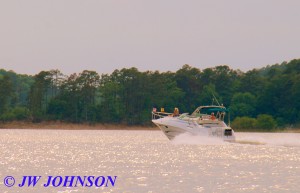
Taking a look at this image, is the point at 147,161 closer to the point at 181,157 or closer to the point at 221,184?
the point at 181,157

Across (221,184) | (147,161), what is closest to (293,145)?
(147,161)

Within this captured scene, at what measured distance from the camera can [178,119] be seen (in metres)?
92.7

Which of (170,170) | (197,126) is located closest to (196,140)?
(197,126)

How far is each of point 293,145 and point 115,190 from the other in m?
68.7

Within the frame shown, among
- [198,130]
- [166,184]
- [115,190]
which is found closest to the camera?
[115,190]

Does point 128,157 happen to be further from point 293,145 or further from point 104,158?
point 293,145

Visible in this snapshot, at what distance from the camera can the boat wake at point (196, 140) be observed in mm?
90381

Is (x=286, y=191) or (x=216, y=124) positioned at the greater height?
(x=216, y=124)

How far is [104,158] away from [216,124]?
22.2 m

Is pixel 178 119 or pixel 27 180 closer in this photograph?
pixel 27 180

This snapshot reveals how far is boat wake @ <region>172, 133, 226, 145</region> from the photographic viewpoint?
90381 millimetres

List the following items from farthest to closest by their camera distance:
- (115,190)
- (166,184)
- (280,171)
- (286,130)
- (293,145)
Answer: (286,130)
(293,145)
(280,171)
(166,184)
(115,190)

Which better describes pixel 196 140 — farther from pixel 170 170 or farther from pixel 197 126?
pixel 170 170

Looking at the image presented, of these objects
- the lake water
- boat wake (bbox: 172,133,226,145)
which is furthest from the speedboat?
the lake water
